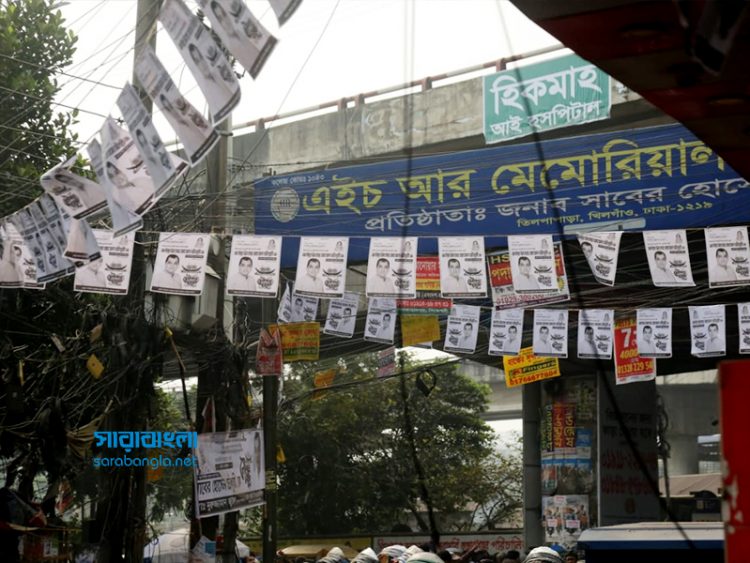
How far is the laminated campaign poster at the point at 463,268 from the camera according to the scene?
12234mm

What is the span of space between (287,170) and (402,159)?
4970 millimetres

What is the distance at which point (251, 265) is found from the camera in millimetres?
12039

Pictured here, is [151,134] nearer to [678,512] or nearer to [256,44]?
[256,44]

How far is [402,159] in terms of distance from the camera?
15.8m

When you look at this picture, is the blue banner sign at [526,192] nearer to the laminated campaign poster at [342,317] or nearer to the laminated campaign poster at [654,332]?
the laminated campaign poster at [654,332]

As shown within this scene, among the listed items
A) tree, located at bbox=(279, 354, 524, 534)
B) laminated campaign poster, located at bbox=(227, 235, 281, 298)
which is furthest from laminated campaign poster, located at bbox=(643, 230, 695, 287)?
tree, located at bbox=(279, 354, 524, 534)

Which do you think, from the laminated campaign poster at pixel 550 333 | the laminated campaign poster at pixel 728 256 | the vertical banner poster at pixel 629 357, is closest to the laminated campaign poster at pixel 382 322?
the laminated campaign poster at pixel 550 333

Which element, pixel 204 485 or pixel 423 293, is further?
pixel 423 293

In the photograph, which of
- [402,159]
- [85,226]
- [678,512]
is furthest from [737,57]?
[678,512]

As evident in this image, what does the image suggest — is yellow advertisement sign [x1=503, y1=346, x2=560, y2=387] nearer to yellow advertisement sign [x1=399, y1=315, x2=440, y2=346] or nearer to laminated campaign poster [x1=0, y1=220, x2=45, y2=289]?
yellow advertisement sign [x1=399, y1=315, x2=440, y2=346]

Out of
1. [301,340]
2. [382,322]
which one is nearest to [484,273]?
[382,322]

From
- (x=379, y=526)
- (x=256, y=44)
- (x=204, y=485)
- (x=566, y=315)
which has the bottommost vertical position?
(x=379, y=526)

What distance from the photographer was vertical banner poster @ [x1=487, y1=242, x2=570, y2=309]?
498 inches

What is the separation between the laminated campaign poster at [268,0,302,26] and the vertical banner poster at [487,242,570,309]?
867 cm
